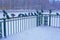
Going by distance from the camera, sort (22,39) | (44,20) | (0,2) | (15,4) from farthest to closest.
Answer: (15,4) → (0,2) → (44,20) → (22,39)

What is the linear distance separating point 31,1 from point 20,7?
3.98 meters

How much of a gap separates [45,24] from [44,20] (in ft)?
0.99

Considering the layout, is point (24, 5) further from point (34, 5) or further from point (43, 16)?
point (43, 16)

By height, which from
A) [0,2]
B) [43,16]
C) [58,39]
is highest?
[0,2]

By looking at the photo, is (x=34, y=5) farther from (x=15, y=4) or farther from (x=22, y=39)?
(x=22, y=39)

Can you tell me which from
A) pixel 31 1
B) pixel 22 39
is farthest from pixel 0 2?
pixel 22 39

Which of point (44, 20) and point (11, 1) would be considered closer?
point (44, 20)

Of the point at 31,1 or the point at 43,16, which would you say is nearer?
the point at 43,16

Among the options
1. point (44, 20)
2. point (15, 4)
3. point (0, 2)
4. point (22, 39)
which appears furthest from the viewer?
point (15, 4)

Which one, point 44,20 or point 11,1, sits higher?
point 11,1

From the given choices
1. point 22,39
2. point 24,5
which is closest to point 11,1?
point 24,5

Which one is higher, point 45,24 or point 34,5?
point 34,5

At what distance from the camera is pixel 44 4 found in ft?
111

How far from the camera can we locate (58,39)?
5211 mm
